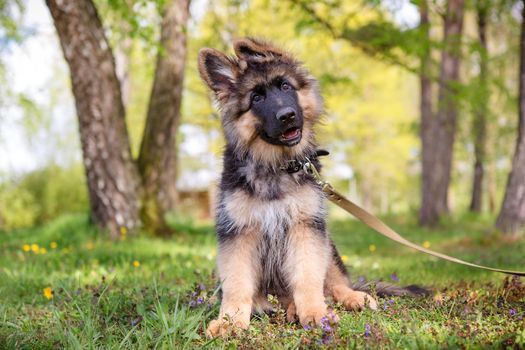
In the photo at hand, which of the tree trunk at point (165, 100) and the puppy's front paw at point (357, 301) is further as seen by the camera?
the tree trunk at point (165, 100)

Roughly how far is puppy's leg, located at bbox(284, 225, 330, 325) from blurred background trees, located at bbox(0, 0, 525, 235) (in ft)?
3.62

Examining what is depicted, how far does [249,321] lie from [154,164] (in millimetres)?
6019

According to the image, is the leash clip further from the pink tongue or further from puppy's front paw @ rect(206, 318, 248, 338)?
puppy's front paw @ rect(206, 318, 248, 338)

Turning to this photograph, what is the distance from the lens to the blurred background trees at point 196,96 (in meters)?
7.72

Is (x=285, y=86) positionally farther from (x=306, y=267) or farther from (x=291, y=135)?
(x=306, y=267)

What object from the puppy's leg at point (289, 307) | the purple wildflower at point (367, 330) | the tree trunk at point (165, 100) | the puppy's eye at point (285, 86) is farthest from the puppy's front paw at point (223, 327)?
the tree trunk at point (165, 100)

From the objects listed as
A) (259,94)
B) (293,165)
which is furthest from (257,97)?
(293,165)

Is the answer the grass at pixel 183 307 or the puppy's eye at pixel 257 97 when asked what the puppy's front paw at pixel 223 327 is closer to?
the grass at pixel 183 307

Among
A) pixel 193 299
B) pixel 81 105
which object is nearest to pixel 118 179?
pixel 81 105

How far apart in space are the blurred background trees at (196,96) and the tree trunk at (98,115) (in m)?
0.02

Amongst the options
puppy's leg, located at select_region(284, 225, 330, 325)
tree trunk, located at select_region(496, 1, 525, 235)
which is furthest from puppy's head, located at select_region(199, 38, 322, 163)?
tree trunk, located at select_region(496, 1, 525, 235)

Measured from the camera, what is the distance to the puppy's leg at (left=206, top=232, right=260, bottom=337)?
3416 millimetres

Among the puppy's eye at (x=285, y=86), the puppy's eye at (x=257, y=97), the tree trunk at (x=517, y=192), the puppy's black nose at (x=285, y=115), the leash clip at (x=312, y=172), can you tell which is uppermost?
the puppy's eye at (x=285, y=86)

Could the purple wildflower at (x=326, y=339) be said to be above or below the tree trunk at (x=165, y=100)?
below
